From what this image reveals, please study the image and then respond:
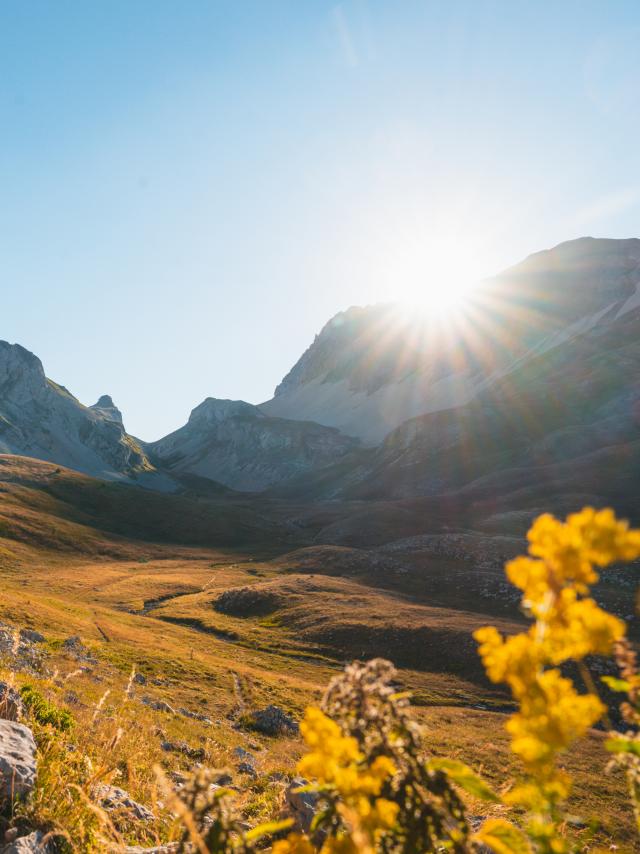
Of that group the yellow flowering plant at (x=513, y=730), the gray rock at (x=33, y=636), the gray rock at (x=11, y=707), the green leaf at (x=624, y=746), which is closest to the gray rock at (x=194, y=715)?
the gray rock at (x=33, y=636)

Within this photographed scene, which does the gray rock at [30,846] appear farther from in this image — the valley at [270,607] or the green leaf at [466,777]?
the green leaf at [466,777]

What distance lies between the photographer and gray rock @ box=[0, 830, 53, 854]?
4.68 m

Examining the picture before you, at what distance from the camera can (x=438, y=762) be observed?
A: 2432 millimetres

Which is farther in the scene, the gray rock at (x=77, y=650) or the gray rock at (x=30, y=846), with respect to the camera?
the gray rock at (x=77, y=650)

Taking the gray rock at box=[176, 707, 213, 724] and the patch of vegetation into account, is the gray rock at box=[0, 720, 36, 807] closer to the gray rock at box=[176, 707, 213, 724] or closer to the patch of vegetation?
the patch of vegetation

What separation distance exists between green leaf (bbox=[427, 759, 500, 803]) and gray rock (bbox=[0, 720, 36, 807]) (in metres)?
4.56

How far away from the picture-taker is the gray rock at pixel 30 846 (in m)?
4.68

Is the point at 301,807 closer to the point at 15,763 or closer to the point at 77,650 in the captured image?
the point at 15,763

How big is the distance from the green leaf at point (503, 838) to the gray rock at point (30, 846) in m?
4.43

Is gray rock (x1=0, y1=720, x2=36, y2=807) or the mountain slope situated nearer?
gray rock (x1=0, y1=720, x2=36, y2=807)

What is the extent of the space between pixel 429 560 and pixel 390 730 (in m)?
95.5

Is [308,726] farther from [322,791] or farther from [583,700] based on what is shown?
[583,700]

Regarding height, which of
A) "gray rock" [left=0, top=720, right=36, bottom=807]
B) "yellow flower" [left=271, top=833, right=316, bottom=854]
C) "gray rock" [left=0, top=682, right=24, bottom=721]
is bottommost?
"gray rock" [left=0, top=682, right=24, bottom=721]

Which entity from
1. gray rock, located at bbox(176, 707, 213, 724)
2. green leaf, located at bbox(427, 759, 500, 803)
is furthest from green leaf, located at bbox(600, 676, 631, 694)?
gray rock, located at bbox(176, 707, 213, 724)
